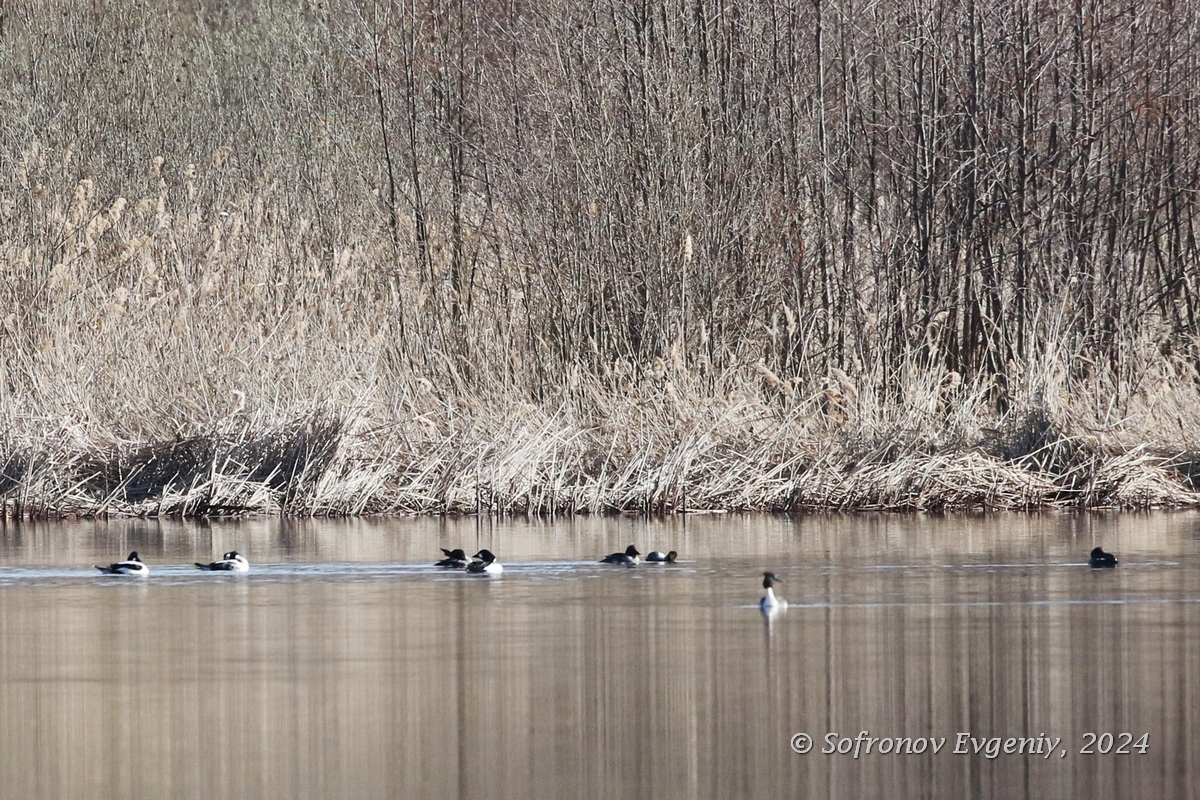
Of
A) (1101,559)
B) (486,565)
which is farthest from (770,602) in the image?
(1101,559)

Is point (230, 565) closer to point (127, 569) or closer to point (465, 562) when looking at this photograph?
point (127, 569)

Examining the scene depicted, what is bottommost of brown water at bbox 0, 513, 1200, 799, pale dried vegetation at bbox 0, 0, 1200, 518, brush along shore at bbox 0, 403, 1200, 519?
brown water at bbox 0, 513, 1200, 799

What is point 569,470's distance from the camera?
58.7ft

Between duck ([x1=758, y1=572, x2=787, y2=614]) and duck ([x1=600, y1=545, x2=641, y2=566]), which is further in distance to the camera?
duck ([x1=600, y1=545, x2=641, y2=566])

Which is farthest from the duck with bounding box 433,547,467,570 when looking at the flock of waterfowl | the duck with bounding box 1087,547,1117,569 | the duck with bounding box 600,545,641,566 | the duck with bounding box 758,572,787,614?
the duck with bounding box 1087,547,1117,569

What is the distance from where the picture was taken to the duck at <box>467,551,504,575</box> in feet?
43.0

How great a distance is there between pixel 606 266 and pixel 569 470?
257cm

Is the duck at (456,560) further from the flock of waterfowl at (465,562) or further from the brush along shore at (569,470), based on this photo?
the brush along shore at (569,470)

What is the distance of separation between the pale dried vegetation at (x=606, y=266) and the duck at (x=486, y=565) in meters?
4.35

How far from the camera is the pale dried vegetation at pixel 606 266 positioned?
17.8 metres

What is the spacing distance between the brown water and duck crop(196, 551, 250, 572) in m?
0.14

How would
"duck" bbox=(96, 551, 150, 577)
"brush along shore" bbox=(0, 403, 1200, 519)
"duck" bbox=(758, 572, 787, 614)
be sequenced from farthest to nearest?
"brush along shore" bbox=(0, 403, 1200, 519)
"duck" bbox=(96, 551, 150, 577)
"duck" bbox=(758, 572, 787, 614)

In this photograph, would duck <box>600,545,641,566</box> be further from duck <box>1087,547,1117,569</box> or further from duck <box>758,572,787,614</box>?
duck <box>1087,547,1117,569</box>

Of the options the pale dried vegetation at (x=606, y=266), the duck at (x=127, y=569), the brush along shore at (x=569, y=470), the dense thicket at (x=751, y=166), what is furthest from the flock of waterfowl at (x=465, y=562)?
the dense thicket at (x=751, y=166)
